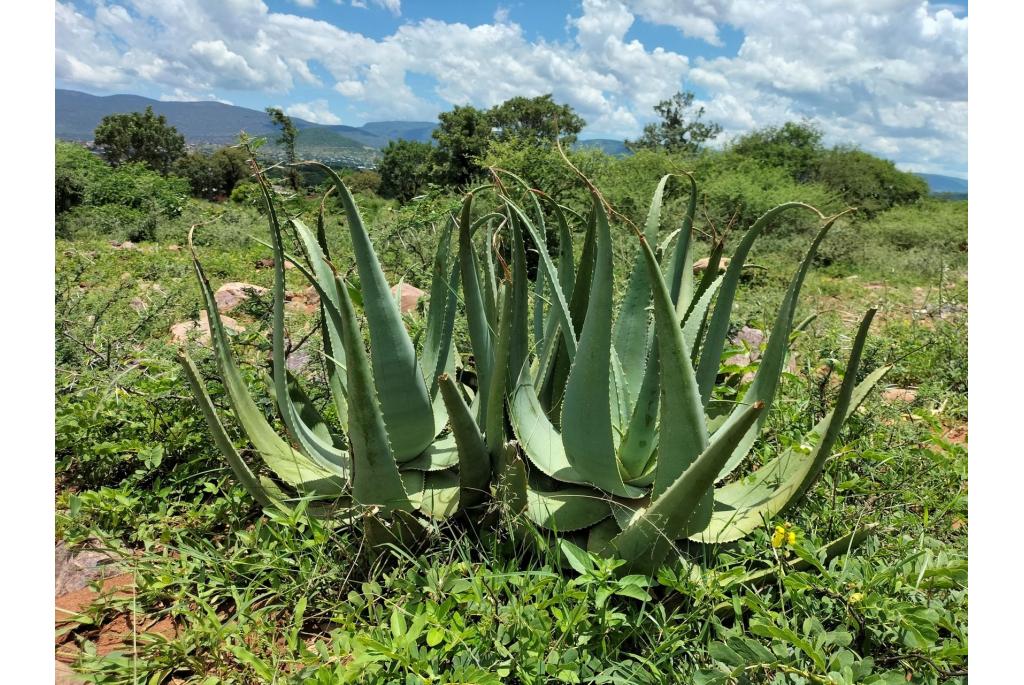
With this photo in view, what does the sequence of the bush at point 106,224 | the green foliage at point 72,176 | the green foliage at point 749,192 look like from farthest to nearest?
the green foliage at point 749,192 → the green foliage at point 72,176 → the bush at point 106,224

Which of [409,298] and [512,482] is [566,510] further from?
[409,298]

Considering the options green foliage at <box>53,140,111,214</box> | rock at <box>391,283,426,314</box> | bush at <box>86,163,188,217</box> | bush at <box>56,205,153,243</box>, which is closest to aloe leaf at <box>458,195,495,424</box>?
rock at <box>391,283,426,314</box>

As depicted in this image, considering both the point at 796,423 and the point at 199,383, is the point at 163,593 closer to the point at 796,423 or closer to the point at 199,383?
the point at 199,383

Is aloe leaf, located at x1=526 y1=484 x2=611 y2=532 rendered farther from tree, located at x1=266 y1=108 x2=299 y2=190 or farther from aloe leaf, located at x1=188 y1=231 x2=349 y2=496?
tree, located at x1=266 y1=108 x2=299 y2=190

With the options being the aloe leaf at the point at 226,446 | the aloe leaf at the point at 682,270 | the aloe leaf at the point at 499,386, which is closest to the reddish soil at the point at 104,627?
the aloe leaf at the point at 226,446

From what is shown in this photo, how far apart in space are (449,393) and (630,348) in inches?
23.4

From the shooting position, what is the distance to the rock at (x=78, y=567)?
172 cm

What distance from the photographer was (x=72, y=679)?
4.25 feet

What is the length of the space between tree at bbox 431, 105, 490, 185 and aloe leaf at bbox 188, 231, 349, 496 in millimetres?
12926

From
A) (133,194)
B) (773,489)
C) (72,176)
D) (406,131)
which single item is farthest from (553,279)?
(406,131)

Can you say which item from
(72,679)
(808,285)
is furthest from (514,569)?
(808,285)

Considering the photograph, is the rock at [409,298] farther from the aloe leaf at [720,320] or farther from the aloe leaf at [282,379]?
the aloe leaf at [720,320]

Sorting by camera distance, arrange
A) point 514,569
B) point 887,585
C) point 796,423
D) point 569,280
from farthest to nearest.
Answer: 1. point 796,423
2. point 569,280
3. point 514,569
4. point 887,585

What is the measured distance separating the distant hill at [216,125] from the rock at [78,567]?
1155 millimetres
